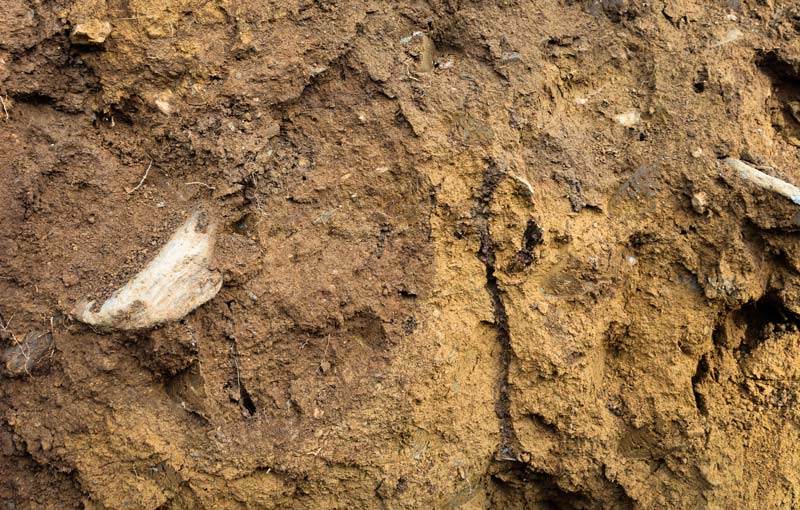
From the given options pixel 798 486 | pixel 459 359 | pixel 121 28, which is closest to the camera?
pixel 121 28

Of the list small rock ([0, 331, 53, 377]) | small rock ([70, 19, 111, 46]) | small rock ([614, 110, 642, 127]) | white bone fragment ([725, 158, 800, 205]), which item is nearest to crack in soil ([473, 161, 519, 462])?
small rock ([614, 110, 642, 127])

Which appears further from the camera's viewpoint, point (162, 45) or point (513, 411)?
point (513, 411)

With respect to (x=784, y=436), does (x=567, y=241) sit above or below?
above

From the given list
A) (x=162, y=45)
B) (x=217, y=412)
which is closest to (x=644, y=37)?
(x=162, y=45)

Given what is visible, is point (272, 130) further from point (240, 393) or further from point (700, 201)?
point (700, 201)

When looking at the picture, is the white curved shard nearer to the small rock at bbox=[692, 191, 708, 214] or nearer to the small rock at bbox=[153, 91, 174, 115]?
the small rock at bbox=[153, 91, 174, 115]

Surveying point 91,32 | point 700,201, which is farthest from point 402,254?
point 91,32

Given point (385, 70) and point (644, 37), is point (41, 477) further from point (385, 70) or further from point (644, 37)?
point (644, 37)
